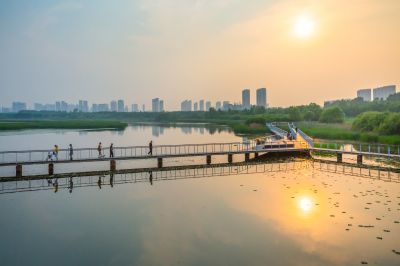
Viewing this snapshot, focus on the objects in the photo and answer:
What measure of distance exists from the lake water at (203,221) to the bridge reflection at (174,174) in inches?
10.6

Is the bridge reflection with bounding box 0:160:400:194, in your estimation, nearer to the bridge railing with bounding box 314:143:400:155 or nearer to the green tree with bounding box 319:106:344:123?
the bridge railing with bounding box 314:143:400:155

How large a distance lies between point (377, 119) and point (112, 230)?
161ft

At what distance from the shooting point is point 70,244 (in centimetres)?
1418

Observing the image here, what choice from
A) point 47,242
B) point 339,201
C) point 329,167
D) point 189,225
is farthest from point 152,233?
point 329,167

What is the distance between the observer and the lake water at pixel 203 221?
13.1 metres

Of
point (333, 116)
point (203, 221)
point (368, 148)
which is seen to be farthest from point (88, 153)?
point (333, 116)

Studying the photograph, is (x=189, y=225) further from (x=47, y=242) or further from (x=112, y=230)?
(x=47, y=242)

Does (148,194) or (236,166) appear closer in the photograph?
(148,194)

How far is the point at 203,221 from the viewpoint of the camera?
16891 mm

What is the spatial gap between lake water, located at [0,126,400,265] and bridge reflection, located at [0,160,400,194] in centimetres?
27

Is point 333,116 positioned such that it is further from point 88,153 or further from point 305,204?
point 305,204

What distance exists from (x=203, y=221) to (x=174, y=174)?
42.3 feet

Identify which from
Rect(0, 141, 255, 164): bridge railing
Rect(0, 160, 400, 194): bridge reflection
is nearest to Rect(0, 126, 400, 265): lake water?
Rect(0, 160, 400, 194): bridge reflection

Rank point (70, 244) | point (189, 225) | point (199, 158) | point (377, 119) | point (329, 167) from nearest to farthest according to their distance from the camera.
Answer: point (70, 244) < point (189, 225) < point (329, 167) < point (199, 158) < point (377, 119)
